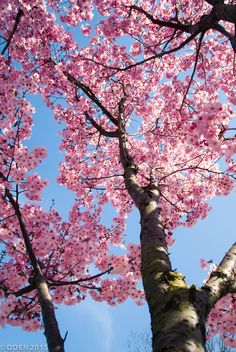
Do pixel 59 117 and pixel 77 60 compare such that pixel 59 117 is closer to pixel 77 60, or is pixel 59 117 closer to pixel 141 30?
pixel 77 60

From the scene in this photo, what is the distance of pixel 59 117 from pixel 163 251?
7.89 m

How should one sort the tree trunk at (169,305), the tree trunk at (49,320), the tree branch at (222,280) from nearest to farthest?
the tree trunk at (169,305) < the tree branch at (222,280) < the tree trunk at (49,320)

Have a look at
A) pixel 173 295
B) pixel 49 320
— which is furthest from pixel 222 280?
pixel 49 320

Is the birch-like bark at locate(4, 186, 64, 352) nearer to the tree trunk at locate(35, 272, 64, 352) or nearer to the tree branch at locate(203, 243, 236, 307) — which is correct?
the tree trunk at locate(35, 272, 64, 352)

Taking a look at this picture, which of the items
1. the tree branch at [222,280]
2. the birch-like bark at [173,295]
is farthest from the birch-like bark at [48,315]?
the tree branch at [222,280]

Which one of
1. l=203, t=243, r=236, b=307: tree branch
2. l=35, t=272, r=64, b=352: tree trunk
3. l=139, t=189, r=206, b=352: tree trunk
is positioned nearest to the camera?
l=139, t=189, r=206, b=352: tree trunk

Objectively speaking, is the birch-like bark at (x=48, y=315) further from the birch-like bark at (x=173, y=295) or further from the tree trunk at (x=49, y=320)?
the birch-like bark at (x=173, y=295)

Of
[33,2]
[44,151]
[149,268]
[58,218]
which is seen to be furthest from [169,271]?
[33,2]

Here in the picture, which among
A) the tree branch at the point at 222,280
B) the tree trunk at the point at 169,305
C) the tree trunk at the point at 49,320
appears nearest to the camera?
the tree trunk at the point at 169,305

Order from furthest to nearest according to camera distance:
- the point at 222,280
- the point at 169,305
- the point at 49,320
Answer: the point at 49,320 < the point at 222,280 < the point at 169,305

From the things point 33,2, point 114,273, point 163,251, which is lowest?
point 163,251

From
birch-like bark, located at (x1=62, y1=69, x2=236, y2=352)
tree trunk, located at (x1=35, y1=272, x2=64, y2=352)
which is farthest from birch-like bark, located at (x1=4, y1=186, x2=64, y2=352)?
birch-like bark, located at (x1=62, y1=69, x2=236, y2=352)

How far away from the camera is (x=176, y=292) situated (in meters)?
3.23

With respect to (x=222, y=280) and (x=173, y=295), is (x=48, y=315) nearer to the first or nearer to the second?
(x=173, y=295)
